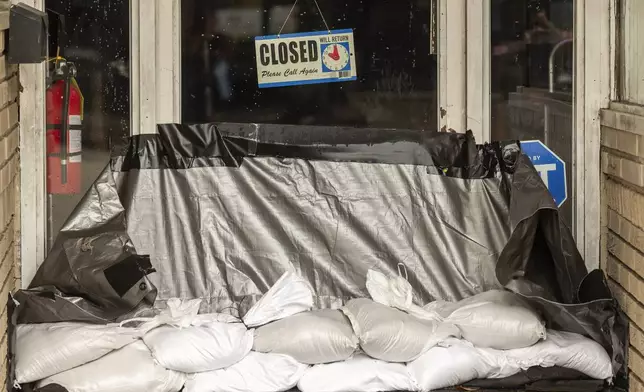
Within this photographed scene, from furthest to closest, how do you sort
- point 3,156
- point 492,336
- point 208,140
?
1. point 208,140
2. point 492,336
3. point 3,156

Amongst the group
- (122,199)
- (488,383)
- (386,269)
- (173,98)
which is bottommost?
(488,383)

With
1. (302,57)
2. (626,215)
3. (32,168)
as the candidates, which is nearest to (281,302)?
(302,57)

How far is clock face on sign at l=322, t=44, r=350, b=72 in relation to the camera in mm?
4594

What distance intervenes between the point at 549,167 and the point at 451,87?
572mm

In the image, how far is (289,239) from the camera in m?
4.48

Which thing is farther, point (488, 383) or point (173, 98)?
point (173, 98)

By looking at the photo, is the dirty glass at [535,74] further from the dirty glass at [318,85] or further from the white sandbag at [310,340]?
the white sandbag at [310,340]

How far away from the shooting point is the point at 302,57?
15.1 ft

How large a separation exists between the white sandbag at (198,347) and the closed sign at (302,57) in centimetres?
118

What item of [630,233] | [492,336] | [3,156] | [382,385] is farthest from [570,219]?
[3,156]

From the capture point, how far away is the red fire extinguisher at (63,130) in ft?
14.6

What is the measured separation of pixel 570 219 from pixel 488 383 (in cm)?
95

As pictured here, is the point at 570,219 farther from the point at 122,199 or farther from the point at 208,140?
the point at 122,199

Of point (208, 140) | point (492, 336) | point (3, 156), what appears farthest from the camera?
point (208, 140)
